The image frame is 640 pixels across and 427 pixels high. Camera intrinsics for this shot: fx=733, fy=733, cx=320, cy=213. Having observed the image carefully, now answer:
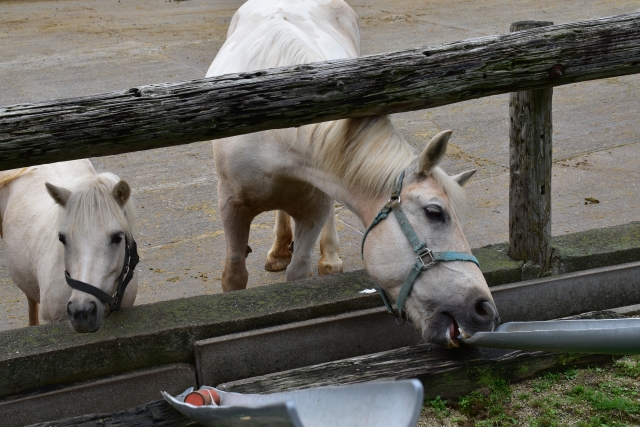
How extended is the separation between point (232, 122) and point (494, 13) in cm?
986

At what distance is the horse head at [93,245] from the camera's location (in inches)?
114

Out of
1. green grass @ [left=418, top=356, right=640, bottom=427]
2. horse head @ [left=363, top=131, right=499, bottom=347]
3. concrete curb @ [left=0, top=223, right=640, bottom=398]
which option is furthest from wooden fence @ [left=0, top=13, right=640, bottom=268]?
green grass @ [left=418, top=356, right=640, bottom=427]

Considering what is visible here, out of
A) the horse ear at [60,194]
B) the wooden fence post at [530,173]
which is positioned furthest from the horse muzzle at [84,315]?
the wooden fence post at [530,173]

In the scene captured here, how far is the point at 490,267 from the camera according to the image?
3412 mm

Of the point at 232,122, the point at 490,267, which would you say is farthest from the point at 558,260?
the point at 232,122

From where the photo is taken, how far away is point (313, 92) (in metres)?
2.76

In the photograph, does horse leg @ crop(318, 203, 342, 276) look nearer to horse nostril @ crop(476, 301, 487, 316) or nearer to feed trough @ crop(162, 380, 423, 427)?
horse nostril @ crop(476, 301, 487, 316)

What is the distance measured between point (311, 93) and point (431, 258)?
0.76 m

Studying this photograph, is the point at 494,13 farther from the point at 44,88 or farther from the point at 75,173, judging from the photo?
the point at 75,173

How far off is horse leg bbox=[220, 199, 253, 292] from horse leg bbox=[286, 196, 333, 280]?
285 millimetres

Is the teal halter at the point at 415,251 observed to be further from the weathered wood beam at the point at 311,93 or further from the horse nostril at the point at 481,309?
the weathered wood beam at the point at 311,93

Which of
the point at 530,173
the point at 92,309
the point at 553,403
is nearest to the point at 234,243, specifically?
the point at 92,309

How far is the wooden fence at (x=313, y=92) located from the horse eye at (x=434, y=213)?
0.44 m

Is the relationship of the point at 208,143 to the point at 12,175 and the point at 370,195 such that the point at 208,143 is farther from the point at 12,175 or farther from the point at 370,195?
the point at 370,195
